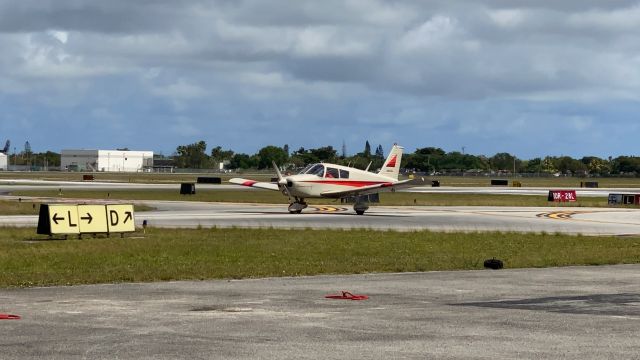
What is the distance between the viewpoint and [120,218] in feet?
109

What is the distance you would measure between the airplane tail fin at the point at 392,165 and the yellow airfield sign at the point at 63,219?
26.7m

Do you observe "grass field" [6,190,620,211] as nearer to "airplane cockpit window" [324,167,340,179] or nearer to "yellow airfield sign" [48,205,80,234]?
"airplane cockpit window" [324,167,340,179]

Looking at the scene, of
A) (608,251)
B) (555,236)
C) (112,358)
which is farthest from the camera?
(555,236)

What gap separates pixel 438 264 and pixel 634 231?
61.6ft

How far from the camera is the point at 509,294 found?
19.0m

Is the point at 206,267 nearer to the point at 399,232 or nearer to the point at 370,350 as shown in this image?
the point at 370,350

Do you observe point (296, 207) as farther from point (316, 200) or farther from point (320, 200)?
point (320, 200)

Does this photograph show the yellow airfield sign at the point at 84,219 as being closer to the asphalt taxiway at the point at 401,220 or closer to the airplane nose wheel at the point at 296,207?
the asphalt taxiway at the point at 401,220

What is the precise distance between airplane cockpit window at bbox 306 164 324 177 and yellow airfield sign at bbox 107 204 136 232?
1859 cm

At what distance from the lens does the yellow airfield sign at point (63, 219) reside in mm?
31453

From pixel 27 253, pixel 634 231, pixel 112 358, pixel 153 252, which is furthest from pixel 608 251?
pixel 112 358

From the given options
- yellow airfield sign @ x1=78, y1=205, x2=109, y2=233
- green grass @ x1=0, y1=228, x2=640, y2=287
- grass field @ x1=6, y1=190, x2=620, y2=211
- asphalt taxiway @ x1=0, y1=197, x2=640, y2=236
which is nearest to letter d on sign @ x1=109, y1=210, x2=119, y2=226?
yellow airfield sign @ x1=78, y1=205, x2=109, y2=233

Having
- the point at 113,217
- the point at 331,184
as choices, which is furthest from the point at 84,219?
the point at 331,184

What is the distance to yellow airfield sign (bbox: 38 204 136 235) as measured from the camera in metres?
31.5
